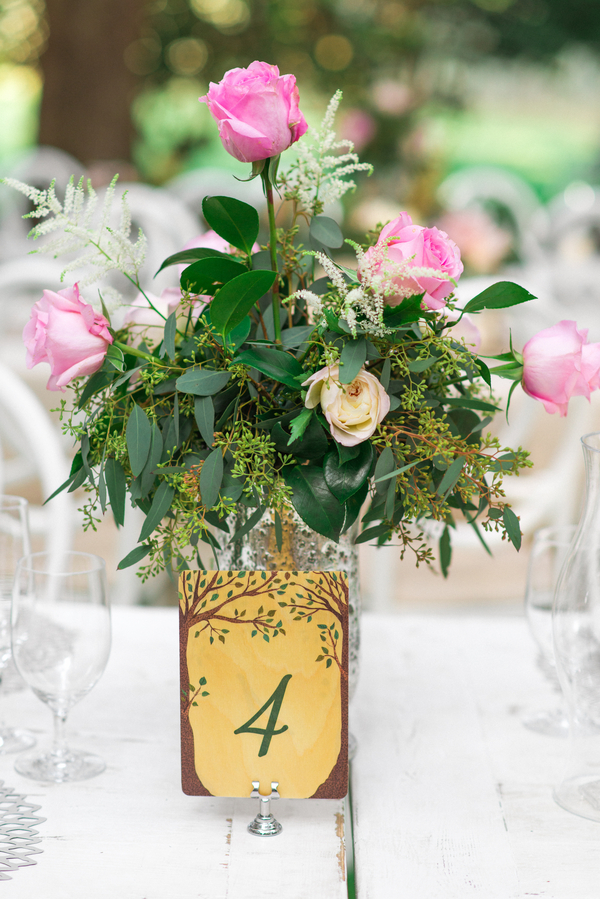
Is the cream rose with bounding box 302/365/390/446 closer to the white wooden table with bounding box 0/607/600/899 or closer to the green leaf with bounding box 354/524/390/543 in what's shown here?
the green leaf with bounding box 354/524/390/543

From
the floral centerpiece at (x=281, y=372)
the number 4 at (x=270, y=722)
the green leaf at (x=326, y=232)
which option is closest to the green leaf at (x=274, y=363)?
the floral centerpiece at (x=281, y=372)

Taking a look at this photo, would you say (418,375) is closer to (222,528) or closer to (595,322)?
(222,528)

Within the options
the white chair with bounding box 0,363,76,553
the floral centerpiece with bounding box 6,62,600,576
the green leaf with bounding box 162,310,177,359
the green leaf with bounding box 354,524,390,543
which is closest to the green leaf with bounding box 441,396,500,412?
the floral centerpiece with bounding box 6,62,600,576

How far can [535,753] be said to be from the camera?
0.76 m

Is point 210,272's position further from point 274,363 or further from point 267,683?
point 267,683

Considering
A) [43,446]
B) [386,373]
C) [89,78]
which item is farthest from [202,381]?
[89,78]

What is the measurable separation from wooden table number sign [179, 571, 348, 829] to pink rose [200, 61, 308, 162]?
29 centimetres

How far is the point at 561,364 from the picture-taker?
0.61 meters

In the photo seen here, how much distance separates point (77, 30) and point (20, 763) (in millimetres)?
3800

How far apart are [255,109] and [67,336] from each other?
0.65 ft

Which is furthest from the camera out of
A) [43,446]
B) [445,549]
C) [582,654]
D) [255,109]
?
[43,446]

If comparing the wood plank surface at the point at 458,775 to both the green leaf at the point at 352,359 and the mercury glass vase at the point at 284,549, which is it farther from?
the green leaf at the point at 352,359

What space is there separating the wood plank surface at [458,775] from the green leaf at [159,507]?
263mm

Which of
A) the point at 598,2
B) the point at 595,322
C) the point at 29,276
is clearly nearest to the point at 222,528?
the point at 29,276
